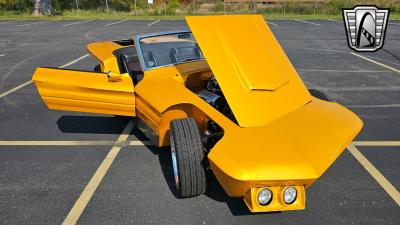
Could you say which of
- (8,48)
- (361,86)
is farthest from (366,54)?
(8,48)

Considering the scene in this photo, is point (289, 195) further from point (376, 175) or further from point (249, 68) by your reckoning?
point (376, 175)

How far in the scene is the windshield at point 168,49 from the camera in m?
4.76

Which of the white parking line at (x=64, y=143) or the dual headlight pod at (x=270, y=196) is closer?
the dual headlight pod at (x=270, y=196)

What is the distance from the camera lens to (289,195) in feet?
8.78

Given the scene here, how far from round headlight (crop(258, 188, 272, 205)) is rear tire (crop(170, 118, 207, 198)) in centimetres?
72

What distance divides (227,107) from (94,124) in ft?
8.67

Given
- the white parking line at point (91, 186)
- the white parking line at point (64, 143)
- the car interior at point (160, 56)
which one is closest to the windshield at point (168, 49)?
the car interior at point (160, 56)

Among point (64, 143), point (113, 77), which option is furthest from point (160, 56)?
point (64, 143)

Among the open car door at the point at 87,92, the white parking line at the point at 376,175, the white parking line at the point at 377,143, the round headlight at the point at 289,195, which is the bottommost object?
the white parking line at the point at 376,175

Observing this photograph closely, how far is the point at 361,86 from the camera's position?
758 cm

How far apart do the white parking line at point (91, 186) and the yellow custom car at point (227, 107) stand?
0.54m

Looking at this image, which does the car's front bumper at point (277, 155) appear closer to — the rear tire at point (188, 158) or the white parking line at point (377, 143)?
the rear tire at point (188, 158)

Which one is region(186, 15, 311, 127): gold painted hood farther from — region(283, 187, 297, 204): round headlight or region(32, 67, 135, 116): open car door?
region(32, 67, 135, 116): open car door

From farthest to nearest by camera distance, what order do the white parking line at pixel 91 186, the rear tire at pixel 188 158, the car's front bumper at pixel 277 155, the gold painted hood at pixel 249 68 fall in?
1. the gold painted hood at pixel 249 68
2. the white parking line at pixel 91 186
3. the rear tire at pixel 188 158
4. the car's front bumper at pixel 277 155
